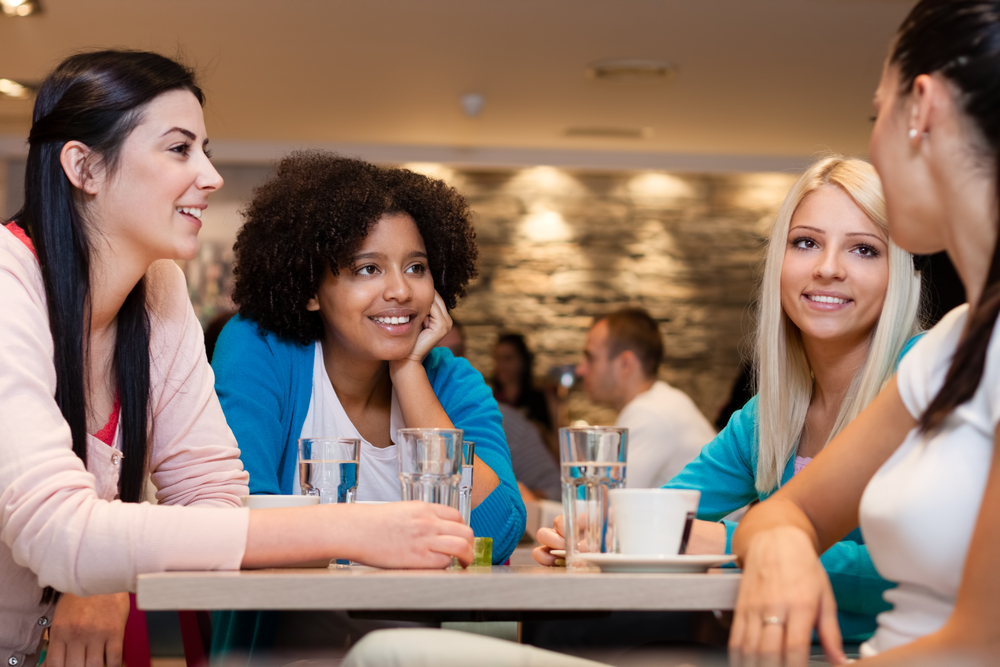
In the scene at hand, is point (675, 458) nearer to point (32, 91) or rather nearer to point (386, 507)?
point (386, 507)

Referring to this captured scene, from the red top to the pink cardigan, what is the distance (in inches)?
1.1

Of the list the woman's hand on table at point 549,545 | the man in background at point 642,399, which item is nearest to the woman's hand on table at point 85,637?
the woman's hand on table at point 549,545

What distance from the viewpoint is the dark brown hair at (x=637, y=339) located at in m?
4.43

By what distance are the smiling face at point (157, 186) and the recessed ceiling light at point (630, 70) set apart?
3.60 m

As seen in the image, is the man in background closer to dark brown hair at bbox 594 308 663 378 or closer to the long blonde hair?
dark brown hair at bbox 594 308 663 378

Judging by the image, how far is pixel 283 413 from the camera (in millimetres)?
1860

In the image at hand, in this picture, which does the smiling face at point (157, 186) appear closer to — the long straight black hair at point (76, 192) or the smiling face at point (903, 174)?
the long straight black hair at point (76, 192)

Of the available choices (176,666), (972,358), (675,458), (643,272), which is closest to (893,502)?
(972,358)

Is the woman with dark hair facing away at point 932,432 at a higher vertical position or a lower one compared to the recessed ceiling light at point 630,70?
lower

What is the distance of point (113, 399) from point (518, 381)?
4.59 meters

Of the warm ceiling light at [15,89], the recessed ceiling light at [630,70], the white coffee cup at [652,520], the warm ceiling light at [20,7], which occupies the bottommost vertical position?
the white coffee cup at [652,520]

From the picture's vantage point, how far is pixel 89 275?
1.46m


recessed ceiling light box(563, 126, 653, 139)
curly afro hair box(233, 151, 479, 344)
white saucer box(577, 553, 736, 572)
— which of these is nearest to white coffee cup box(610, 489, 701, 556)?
white saucer box(577, 553, 736, 572)

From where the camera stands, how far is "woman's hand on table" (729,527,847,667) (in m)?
0.92
